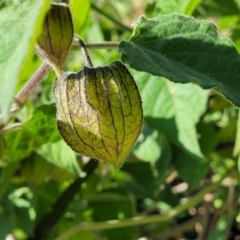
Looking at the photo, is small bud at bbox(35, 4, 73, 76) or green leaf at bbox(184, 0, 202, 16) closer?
small bud at bbox(35, 4, 73, 76)

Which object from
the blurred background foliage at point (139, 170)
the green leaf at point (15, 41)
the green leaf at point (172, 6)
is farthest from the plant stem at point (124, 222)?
the green leaf at point (15, 41)

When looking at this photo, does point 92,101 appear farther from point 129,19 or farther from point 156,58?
point 129,19

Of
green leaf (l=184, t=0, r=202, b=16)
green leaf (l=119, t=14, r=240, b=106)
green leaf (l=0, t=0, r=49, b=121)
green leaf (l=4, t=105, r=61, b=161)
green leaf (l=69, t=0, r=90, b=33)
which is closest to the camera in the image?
green leaf (l=0, t=0, r=49, b=121)

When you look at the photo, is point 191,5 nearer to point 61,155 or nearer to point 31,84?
point 61,155

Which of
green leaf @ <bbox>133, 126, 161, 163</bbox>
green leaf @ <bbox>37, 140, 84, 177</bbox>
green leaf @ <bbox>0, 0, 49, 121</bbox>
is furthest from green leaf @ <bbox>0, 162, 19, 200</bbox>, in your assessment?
green leaf @ <bbox>0, 0, 49, 121</bbox>

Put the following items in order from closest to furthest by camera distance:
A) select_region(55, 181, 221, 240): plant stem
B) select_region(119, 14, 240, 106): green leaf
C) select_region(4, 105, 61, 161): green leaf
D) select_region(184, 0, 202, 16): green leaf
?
select_region(119, 14, 240, 106): green leaf, select_region(4, 105, 61, 161): green leaf, select_region(184, 0, 202, 16): green leaf, select_region(55, 181, 221, 240): plant stem

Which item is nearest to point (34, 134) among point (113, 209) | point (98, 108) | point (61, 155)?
point (61, 155)

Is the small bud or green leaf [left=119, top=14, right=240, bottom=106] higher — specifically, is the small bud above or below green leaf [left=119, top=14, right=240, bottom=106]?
above

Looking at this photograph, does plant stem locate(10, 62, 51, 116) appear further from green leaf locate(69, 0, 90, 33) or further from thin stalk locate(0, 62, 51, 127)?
green leaf locate(69, 0, 90, 33)
